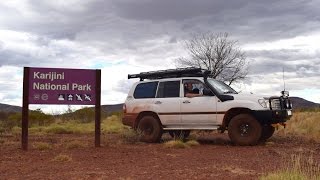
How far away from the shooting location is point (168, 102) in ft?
50.7

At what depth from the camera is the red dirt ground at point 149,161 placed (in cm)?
898

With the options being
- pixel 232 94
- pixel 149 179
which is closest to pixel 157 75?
pixel 232 94

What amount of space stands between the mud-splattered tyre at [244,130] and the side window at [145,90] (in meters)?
2.85

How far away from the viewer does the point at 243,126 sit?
1427 cm

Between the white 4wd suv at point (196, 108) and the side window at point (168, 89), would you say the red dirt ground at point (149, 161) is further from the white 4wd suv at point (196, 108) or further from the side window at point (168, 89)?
the side window at point (168, 89)

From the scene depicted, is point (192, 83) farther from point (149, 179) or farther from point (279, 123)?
point (149, 179)

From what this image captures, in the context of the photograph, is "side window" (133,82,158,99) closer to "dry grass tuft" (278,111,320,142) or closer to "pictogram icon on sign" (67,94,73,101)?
"pictogram icon on sign" (67,94,73,101)

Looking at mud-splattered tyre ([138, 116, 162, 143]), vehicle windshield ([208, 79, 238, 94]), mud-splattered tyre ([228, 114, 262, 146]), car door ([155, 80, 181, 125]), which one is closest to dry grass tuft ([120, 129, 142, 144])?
mud-splattered tyre ([138, 116, 162, 143])

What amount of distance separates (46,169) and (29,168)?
1.37 feet

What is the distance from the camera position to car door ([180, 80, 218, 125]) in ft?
48.0

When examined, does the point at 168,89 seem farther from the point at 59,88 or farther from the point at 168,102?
the point at 59,88

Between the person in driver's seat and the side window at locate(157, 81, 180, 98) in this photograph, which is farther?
the side window at locate(157, 81, 180, 98)

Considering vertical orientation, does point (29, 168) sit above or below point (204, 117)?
below

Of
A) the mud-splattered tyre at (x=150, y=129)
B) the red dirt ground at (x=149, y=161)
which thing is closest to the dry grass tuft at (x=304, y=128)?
the red dirt ground at (x=149, y=161)
